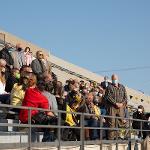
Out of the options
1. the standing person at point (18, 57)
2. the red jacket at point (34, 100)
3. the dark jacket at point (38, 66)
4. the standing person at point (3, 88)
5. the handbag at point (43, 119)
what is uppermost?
the standing person at point (18, 57)

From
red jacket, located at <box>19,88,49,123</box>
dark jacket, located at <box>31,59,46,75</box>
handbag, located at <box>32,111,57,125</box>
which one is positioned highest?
dark jacket, located at <box>31,59,46,75</box>

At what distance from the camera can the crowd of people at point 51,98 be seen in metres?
11.5

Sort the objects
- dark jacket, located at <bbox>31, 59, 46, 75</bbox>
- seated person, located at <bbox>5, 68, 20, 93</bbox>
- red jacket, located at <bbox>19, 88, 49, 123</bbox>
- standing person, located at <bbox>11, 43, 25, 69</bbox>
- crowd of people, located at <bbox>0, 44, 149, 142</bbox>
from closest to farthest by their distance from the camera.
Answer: red jacket, located at <bbox>19, 88, 49, 123</bbox>, crowd of people, located at <bbox>0, 44, 149, 142</bbox>, seated person, located at <bbox>5, 68, 20, 93</bbox>, dark jacket, located at <bbox>31, 59, 46, 75</bbox>, standing person, located at <bbox>11, 43, 25, 69</bbox>

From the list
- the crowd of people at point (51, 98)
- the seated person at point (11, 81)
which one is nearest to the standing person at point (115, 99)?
the crowd of people at point (51, 98)

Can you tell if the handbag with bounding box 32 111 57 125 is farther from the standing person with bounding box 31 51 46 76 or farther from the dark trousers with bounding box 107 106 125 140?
the standing person with bounding box 31 51 46 76

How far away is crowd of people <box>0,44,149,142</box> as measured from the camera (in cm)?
1153

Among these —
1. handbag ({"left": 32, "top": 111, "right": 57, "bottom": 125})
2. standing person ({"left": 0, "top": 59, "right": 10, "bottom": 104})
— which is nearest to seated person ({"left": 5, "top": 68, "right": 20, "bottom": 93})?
standing person ({"left": 0, "top": 59, "right": 10, "bottom": 104})

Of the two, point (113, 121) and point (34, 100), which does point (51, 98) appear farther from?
point (113, 121)

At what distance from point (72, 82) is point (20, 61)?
2055 mm

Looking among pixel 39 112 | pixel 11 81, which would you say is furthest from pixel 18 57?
pixel 39 112

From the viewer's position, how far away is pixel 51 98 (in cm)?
1254

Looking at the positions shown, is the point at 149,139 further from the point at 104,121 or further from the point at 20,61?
the point at 20,61

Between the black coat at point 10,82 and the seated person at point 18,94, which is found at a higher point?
the black coat at point 10,82

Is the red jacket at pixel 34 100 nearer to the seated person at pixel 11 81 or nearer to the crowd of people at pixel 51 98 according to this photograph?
the crowd of people at pixel 51 98
